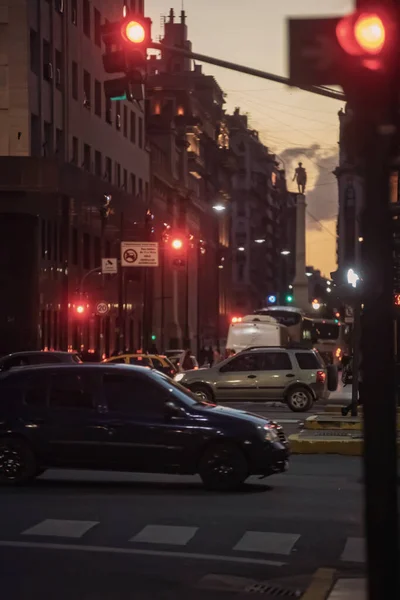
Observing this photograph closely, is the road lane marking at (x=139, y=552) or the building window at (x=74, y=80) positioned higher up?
the building window at (x=74, y=80)

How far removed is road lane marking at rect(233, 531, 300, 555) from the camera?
12562 millimetres

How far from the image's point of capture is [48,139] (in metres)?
59.5

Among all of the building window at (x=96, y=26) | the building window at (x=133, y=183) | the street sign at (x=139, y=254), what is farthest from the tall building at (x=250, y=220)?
the street sign at (x=139, y=254)

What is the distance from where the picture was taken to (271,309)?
81250 mm

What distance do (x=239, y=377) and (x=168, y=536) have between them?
2473cm

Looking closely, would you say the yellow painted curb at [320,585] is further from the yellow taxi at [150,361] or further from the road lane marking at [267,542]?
the yellow taxi at [150,361]

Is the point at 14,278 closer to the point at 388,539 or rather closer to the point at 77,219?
the point at 77,219

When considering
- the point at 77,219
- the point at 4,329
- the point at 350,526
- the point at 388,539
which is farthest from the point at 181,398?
the point at 77,219

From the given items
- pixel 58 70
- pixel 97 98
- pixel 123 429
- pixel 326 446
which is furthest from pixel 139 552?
pixel 97 98

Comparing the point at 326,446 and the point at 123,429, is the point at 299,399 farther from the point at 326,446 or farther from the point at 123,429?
the point at 123,429

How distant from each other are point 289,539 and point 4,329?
4295cm

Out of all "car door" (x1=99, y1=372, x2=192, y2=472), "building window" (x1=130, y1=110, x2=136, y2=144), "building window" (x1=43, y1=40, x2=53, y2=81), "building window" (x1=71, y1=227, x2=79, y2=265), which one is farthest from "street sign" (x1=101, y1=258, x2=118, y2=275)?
"car door" (x1=99, y1=372, x2=192, y2=472)

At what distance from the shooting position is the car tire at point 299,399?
3775 cm

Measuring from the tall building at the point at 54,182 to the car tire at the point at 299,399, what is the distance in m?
18.1
